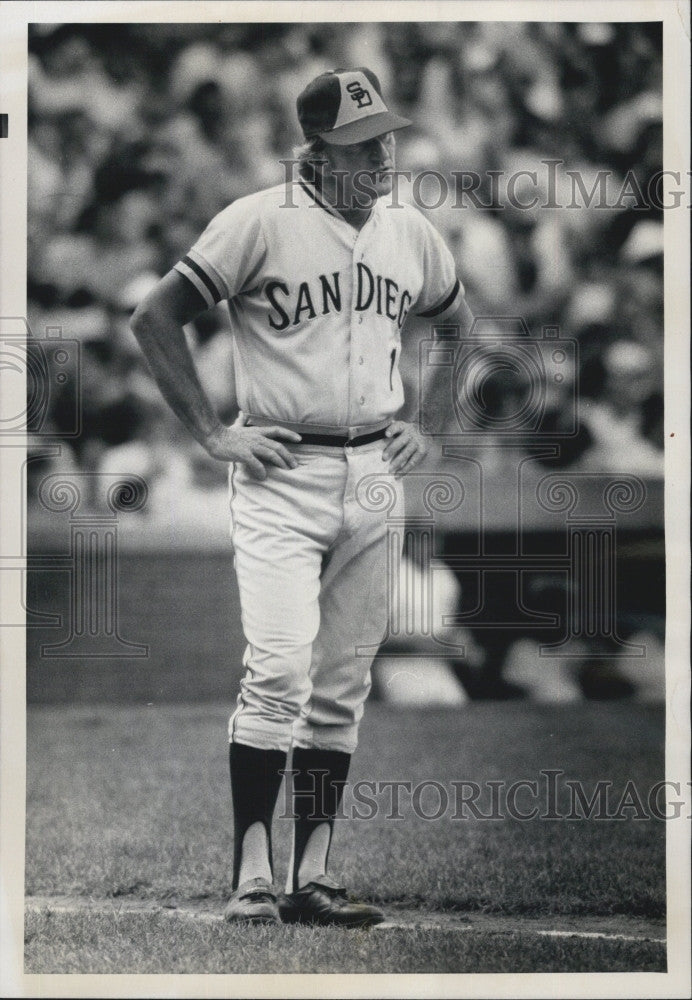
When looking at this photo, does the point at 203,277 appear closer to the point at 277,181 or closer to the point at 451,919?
the point at 277,181

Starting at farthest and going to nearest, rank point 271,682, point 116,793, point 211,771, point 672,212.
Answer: point 211,771, point 116,793, point 672,212, point 271,682

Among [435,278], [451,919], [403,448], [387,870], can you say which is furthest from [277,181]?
[451,919]

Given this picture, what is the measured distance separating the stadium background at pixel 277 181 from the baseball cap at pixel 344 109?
49 millimetres

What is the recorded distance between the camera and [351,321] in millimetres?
3475

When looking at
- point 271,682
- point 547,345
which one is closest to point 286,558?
point 271,682

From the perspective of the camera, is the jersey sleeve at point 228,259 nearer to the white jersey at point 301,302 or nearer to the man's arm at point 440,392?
the white jersey at point 301,302

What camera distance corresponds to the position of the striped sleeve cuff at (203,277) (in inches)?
136

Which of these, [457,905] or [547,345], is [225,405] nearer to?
Answer: [547,345]

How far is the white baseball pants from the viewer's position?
3.42 m

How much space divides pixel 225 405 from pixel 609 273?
108 centimetres

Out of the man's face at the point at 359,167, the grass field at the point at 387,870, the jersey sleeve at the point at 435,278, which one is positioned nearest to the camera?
the grass field at the point at 387,870

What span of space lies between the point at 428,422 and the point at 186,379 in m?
0.65

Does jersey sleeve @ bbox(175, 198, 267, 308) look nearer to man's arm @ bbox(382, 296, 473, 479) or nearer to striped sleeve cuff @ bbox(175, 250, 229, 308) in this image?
striped sleeve cuff @ bbox(175, 250, 229, 308)

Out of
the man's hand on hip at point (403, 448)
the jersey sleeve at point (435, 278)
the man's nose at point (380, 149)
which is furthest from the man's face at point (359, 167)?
the man's hand on hip at point (403, 448)
